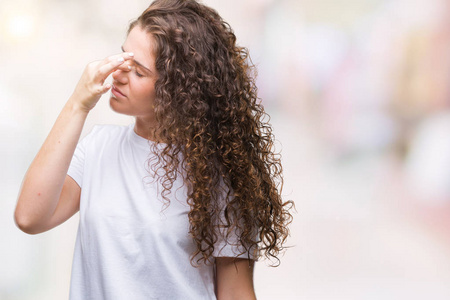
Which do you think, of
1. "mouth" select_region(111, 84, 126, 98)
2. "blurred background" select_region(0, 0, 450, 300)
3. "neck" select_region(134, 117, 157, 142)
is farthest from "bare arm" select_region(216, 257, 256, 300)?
"blurred background" select_region(0, 0, 450, 300)

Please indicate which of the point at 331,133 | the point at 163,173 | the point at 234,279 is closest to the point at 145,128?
the point at 163,173

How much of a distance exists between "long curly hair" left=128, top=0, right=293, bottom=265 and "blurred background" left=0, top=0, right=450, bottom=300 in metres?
0.79

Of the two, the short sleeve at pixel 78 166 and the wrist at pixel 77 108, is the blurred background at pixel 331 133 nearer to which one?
the short sleeve at pixel 78 166

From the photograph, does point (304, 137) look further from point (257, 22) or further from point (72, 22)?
point (72, 22)

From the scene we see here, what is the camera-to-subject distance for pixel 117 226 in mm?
1128

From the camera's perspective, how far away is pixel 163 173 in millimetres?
1203

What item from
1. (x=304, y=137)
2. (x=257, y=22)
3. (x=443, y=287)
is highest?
(x=257, y=22)

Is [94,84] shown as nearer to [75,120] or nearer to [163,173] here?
[75,120]

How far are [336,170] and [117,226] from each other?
3.65 feet

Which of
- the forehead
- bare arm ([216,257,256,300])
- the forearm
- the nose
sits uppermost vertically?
the forehead

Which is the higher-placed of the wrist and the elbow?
the wrist

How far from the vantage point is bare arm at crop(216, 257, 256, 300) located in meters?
1.23

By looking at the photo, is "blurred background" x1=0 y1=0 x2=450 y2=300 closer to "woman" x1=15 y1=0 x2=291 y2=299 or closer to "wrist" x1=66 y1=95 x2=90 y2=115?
"woman" x1=15 y1=0 x2=291 y2=299

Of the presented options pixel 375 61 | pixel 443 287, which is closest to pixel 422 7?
pixel 375 61
